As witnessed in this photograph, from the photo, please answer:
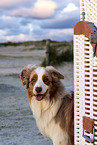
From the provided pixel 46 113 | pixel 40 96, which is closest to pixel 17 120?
pixel 46 113

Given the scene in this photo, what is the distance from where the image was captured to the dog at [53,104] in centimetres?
403

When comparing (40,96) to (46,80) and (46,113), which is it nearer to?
(46,80)

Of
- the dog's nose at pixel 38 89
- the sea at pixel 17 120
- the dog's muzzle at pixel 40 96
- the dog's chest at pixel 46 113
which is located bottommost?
the sea at pixel 17 120

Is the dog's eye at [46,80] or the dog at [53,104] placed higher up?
the dog's eye at [46,80]

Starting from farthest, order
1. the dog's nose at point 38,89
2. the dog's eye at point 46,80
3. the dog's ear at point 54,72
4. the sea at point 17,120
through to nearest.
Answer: the sea at point 17,120 < the dog's ear at point 54,72 < the dog's eye at point 46,80 < the dog's nose at point 38,89

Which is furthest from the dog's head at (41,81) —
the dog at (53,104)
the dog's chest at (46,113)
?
the dog's chest at (46,113)

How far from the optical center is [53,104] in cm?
417

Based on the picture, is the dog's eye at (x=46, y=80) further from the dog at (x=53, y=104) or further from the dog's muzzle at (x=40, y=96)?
the dog's muzzle at (x=40, y=96)

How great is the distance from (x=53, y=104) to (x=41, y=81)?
1.54 ft

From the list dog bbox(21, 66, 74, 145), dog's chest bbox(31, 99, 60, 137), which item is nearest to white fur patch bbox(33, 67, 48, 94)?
dog bbox(21, 66, 74, 145)

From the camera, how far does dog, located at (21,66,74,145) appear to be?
403 centimetres

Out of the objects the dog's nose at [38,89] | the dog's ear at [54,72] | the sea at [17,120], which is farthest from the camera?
the sea at [17,120]

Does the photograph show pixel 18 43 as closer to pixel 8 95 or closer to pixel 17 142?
pixel 8 95

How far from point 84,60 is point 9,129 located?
→ 319cm
